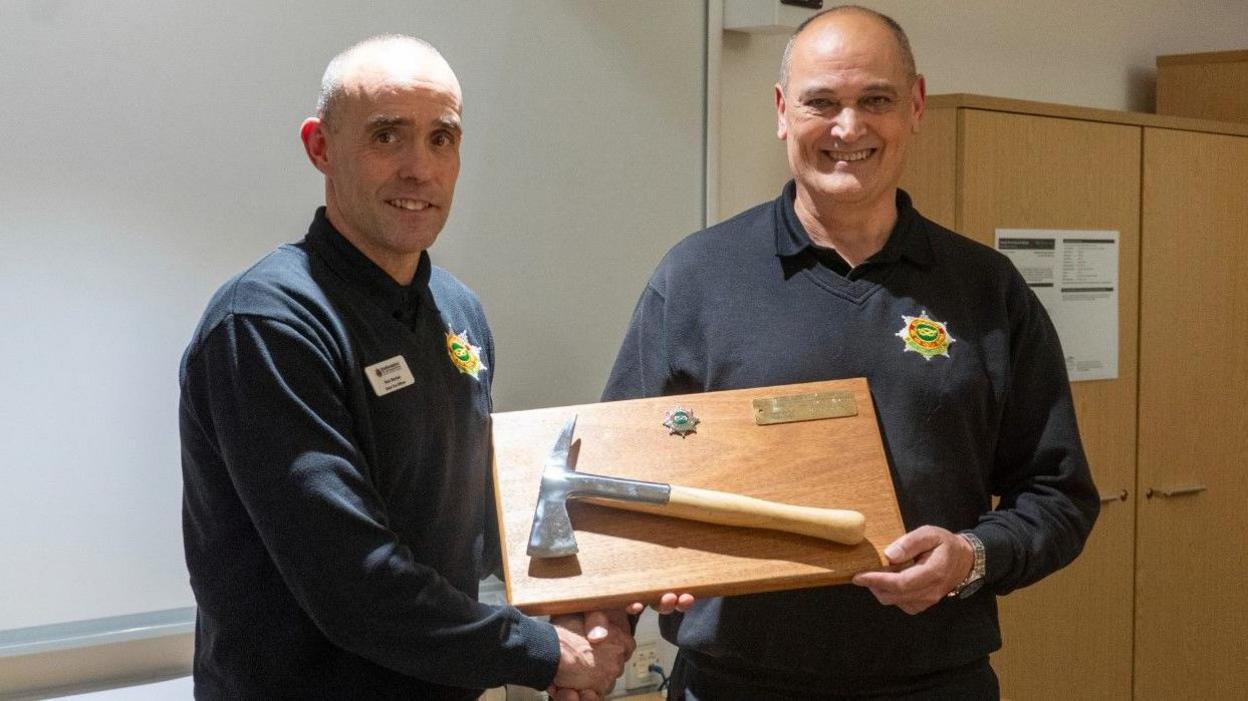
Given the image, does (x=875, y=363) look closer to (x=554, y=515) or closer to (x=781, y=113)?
(x=781, y=113)

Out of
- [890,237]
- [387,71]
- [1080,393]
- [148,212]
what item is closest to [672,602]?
[890,237]

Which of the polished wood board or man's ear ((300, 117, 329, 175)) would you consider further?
man's ear ((300, 117, 329, 175))

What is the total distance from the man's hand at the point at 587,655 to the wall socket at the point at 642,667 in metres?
1.18

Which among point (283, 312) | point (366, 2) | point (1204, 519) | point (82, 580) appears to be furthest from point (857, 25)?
point (1204, 519)

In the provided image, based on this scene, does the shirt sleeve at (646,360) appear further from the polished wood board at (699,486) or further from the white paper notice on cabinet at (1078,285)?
the white paper notice on cabinet at (1078,285)

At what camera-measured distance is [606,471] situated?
1626mm

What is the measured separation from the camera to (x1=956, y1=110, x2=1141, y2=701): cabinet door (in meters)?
3.03

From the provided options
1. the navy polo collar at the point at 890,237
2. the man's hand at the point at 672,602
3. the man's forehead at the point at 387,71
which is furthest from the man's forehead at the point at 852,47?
the man's hand at the point at 672,602

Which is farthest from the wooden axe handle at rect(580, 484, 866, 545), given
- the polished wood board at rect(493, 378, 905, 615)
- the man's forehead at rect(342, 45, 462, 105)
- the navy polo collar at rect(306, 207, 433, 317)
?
the man's forehead at rect(342, 45, 462, 105)

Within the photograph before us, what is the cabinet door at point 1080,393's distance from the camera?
303cm

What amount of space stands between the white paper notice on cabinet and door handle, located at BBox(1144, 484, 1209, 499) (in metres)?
0.39

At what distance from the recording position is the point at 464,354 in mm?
1787

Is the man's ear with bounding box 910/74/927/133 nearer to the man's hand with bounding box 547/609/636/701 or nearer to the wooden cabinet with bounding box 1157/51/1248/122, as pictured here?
the man's hand with bounding box 547/609/636/701

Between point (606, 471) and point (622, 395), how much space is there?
1.01 feet
